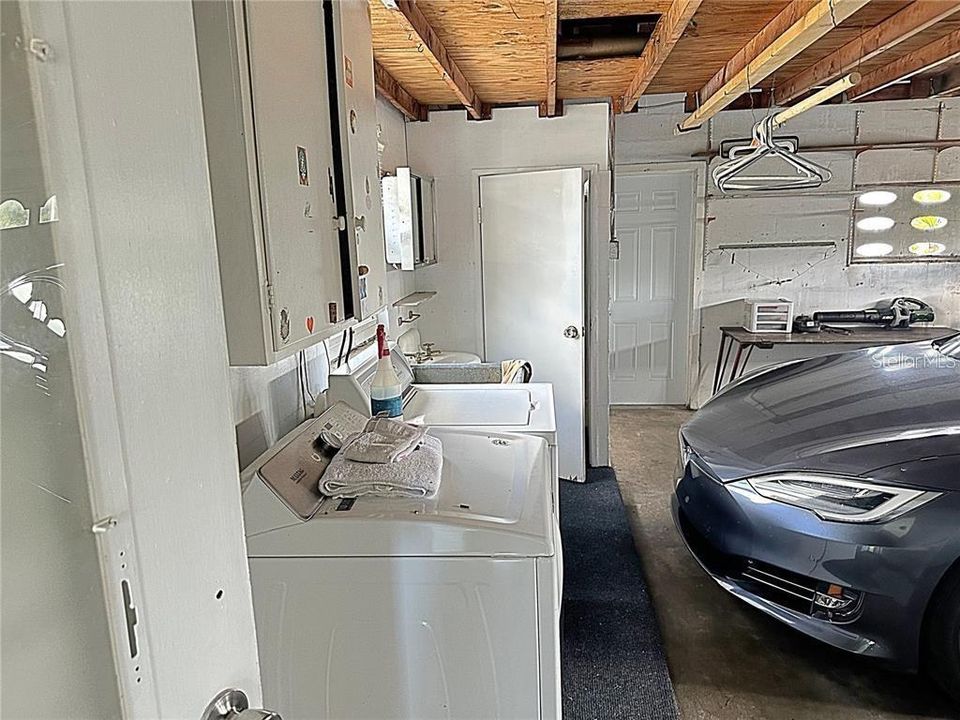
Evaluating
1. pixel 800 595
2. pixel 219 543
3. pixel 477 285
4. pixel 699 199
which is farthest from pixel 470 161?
pixel 219 543

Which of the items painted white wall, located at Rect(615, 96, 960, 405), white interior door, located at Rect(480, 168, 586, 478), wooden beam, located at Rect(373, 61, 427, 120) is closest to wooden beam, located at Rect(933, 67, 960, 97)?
painted white wall, located at Rect(615, 96, 960, 405)

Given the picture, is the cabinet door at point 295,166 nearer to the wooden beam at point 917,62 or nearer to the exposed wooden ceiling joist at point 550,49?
the exposed wooden ceiling joist at point 550,49

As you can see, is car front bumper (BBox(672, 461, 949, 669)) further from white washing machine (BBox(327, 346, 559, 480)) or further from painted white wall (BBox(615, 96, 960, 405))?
painted white wall (BBox(615, 96, 960, 405))

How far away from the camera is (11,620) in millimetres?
442

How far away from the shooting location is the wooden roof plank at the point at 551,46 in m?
2.19

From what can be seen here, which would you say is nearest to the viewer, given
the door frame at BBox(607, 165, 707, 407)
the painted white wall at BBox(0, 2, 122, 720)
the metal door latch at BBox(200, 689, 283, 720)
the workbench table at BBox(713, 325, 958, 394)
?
the painted white wall at BBox(0, 2, 122, 720)

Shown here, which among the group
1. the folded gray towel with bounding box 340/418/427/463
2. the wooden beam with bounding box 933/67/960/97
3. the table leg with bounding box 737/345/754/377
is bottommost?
the table leg with bounding box 737/345/754/377

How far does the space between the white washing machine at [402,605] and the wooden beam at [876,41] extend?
2.38m

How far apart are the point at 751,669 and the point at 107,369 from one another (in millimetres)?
2429

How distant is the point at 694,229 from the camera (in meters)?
5.21

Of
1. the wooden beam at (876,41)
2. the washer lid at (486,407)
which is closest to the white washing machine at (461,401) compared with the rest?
the washer lid at (486,407)

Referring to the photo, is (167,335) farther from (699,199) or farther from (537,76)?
(699,199)

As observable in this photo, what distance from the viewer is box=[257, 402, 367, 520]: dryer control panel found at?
59.7 inches

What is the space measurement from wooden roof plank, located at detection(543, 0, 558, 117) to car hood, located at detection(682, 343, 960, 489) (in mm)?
1581
